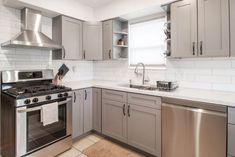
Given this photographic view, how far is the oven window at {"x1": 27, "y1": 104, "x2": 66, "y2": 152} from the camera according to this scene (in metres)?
1.97

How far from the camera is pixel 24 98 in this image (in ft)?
6.16

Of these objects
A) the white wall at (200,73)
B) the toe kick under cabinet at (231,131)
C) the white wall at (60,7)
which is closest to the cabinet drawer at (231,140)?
the toe kick under cabinet at (231,131)

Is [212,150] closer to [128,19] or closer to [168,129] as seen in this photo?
[168,129]

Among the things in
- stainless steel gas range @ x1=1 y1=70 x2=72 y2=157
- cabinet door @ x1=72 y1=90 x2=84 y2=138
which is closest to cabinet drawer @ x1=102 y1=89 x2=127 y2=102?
cabinet door @ x1=72 y1=90 x2=84 y2=138

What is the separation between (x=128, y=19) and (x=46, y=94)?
2.20m

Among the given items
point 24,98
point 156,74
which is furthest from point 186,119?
point 24,98

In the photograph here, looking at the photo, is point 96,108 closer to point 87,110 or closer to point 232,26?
point 87,110

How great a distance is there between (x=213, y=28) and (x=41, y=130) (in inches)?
106

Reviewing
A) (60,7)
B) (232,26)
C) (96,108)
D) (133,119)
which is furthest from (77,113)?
(232,26)

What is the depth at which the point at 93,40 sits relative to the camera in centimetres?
327

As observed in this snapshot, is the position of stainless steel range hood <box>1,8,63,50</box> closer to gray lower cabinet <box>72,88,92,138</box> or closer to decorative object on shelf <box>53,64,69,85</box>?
decorative object on shelf <box>53,64,69,85</box>

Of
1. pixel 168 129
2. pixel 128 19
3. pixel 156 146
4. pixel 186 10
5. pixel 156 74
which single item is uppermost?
pixel 128 19

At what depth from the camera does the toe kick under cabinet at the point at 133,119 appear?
6.88 feet

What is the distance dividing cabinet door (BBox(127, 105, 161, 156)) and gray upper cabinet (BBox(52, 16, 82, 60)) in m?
1.61
